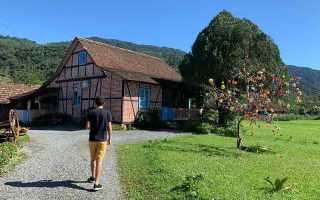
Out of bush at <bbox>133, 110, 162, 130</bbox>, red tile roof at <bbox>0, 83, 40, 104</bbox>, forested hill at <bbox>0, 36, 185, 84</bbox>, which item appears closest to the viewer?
bush at <bbox>133, 110, 162, 130</bbox>

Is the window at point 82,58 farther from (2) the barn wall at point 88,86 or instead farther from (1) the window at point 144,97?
(1) the window at point 144,97

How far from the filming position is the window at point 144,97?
91.2ft

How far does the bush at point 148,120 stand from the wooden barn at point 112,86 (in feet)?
1.82

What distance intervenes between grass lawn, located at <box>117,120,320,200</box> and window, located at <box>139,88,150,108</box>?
1139 cm

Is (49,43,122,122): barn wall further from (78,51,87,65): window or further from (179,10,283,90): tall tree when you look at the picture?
(179,10,283,90): tall tree

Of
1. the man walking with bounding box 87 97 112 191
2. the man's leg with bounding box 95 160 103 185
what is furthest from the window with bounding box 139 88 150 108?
the man's leg with bounding box 95 160 103 185

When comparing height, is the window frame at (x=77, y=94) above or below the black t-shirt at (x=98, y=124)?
above

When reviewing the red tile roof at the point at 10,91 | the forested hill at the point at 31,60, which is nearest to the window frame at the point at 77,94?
the red tile roof at the point at 10,91

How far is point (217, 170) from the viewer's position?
10.8m

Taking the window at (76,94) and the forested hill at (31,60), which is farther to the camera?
the forested hill at (31,60)

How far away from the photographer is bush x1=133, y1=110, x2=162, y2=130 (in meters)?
26.5

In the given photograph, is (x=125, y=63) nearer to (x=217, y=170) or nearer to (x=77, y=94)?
(x=77, y=94)

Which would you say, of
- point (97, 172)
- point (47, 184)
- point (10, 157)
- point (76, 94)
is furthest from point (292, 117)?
point (47, 184)

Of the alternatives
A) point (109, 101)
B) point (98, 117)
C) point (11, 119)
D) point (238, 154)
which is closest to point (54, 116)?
point (109, 101)
